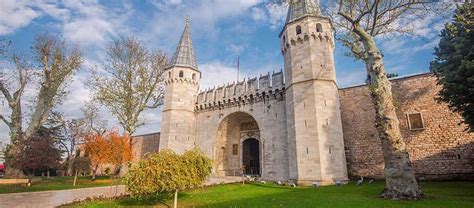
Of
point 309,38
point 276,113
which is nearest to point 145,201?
point 276,113

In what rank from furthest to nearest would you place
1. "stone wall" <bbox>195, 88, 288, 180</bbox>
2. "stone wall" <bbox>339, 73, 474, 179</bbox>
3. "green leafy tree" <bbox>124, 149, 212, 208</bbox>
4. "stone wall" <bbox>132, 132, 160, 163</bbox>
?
"stone wall" <bbox>132, 132, 160, 163</bbox> < "stone wall" <bbox>195, 88, 288, 180</bbox> < "stone wall" <bbox>339, 73, 474, 179</bbox> < "green leafy tree" <bbox>124, 149, 212, 208</bbox>

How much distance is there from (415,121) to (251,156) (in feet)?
38.6

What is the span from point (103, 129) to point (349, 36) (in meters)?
28.4

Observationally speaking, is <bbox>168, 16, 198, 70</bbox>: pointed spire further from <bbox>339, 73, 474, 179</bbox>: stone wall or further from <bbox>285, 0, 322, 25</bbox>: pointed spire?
<bbox>339, 73, 474, 179</bbox>: stone wall

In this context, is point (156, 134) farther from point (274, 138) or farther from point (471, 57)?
point (471, 57)

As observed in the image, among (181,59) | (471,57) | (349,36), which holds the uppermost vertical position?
(181,59)

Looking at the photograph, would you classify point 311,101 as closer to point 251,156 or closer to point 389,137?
point 389,137

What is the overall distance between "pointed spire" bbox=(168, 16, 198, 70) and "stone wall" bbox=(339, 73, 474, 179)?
1337cm

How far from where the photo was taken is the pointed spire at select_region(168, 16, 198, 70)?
23047 mm

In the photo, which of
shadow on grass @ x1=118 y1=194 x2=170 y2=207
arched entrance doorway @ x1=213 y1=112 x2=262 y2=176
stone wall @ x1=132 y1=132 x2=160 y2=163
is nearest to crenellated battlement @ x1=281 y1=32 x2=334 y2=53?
arched entrance doorway @ x1=213 y1=112 x2=262 y2=176

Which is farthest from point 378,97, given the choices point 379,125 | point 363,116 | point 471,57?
point 363,116

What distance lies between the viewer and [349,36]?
11.8 meters

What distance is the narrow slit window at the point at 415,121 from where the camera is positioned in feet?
46.7

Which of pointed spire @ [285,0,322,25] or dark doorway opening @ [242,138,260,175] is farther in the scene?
dark doorway opening @ [242,138,260,175]
